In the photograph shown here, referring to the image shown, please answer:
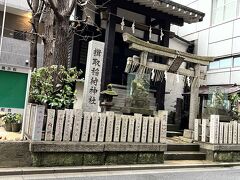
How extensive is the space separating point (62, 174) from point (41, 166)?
72cm

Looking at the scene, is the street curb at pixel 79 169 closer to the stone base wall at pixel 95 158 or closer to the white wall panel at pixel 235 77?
the stone base wall at pixel 95 158

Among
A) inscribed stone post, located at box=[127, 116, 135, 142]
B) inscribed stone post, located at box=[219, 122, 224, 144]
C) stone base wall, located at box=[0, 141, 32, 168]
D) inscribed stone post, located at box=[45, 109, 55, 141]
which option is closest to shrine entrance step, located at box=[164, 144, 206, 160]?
inscribed stone post, located at box=[219, 122, 224, 144]

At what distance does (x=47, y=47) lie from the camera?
42.2ft

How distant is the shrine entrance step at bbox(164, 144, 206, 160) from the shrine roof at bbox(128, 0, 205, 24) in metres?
8.43

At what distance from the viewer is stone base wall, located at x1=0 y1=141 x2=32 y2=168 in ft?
27.7

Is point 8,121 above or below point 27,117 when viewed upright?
below

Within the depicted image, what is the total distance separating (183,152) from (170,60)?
4.65 metres

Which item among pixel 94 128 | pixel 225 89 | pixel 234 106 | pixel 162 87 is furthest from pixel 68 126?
pixel 225 89

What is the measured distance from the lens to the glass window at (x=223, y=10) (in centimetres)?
2016

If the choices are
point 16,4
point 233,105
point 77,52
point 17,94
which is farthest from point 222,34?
point 17,94

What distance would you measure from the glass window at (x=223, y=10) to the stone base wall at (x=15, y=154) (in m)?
16.7

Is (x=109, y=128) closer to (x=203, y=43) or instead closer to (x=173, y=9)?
(x=173, y=9)

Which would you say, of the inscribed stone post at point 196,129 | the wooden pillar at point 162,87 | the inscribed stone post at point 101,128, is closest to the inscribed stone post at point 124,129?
the inscribed stone post at point 101,128

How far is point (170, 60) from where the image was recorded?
1473 cm
